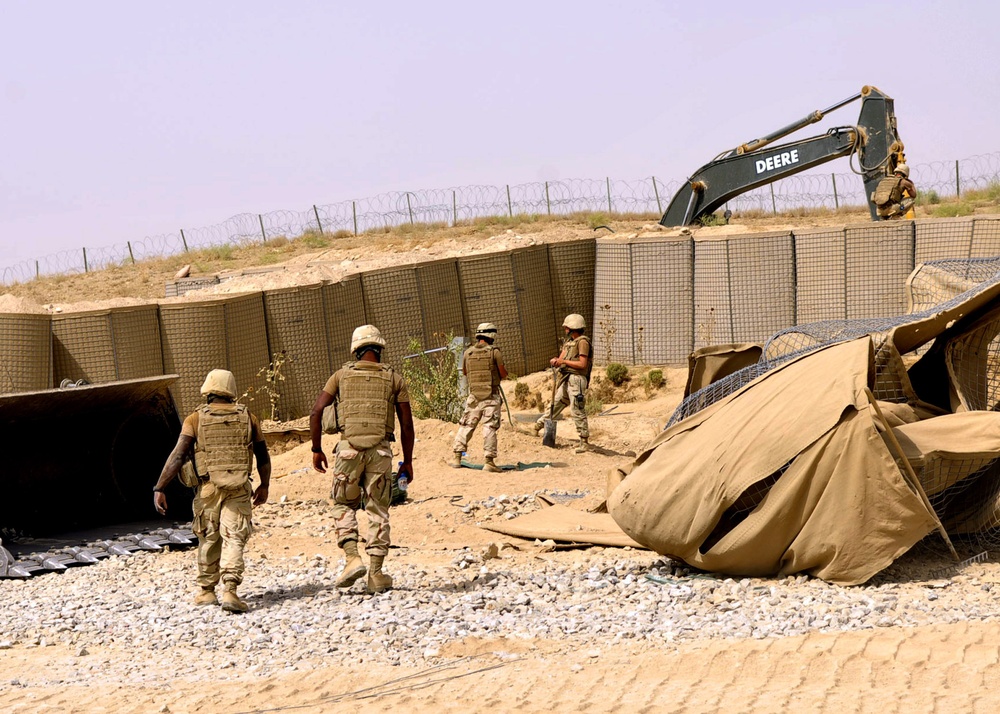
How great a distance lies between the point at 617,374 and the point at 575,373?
511cm

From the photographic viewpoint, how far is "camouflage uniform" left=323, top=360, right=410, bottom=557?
7.52m


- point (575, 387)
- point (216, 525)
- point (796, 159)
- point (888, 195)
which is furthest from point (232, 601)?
point (796, 159)

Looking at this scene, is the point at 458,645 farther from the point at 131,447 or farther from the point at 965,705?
the point at 131,447

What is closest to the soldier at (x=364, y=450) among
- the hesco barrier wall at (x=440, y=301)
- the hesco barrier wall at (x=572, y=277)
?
the hesco barrier wall at (x=440, y=301)

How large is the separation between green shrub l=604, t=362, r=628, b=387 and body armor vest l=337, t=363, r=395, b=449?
35.5 ft

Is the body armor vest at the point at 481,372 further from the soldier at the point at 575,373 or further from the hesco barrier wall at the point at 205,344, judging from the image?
the hesco barrier wall at the point at 205,344

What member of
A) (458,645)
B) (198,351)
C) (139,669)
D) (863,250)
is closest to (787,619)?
(458,645)

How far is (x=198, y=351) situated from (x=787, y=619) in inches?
443

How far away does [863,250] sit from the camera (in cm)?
1773

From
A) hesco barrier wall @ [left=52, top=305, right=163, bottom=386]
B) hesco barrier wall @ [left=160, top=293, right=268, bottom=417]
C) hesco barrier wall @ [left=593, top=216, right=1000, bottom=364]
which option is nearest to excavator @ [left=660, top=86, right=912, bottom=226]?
hesco barrier wall @ [left=593, top=216, right=1000, bottom=364]

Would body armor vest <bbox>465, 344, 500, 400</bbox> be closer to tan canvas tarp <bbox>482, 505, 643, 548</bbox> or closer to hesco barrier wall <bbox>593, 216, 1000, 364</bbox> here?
tan canvas tarp <bbox>482, 505, 643, 548</bbox>

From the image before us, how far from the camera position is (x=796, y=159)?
20.5 meters

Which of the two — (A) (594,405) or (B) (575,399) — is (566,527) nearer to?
(B) (575,399)

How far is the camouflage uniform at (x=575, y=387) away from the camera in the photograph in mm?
13234
